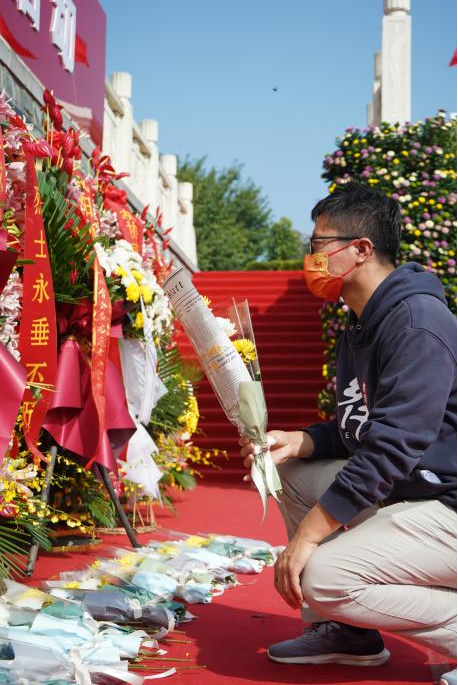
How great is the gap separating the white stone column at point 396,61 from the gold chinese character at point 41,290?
371 inches

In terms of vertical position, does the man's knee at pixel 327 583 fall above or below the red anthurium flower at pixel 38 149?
below

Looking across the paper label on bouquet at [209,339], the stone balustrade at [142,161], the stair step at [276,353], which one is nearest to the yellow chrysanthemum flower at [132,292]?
the paper label on bouquet at [209,339]

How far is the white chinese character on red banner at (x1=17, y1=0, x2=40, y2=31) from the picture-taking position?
4.92m

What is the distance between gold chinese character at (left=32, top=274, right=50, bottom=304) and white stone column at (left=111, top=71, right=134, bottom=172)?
19.7 feet

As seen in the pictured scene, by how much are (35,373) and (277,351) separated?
22.8 feet

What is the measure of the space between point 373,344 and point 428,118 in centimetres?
573

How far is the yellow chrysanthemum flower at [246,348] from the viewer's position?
7.73 ft

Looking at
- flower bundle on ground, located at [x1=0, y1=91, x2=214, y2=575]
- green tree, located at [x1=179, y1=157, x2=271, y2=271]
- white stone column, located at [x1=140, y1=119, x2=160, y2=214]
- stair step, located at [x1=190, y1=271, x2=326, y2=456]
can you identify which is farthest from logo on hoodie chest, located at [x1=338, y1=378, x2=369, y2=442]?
green tree, located at [x1=179, y1=157, x2=271, y2=271]

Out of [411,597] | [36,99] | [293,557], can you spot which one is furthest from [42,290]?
[36,99]

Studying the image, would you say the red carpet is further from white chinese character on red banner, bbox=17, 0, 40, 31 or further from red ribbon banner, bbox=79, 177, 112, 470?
white chinese character on red banner, bbox=17, 0, 40, 31

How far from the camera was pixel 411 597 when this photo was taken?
209 cm

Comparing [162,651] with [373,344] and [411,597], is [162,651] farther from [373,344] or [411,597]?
[373,344]

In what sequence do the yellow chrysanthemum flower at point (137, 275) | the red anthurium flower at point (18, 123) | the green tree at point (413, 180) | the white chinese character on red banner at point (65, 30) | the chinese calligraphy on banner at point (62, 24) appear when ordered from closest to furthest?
1. the red anthurium flower at point (18, 123)
2. the yellow chrysanthemum flower at point (137, 275)
3. the chinese calligraphy on banner at point (62, 24)
4. the white chinese character on red banner at point (65, 30)
5. the green tree at point (413, 180)

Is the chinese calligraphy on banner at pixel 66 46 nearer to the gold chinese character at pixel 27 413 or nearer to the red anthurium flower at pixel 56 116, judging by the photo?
the red anthurium flower at pixel 56 116
